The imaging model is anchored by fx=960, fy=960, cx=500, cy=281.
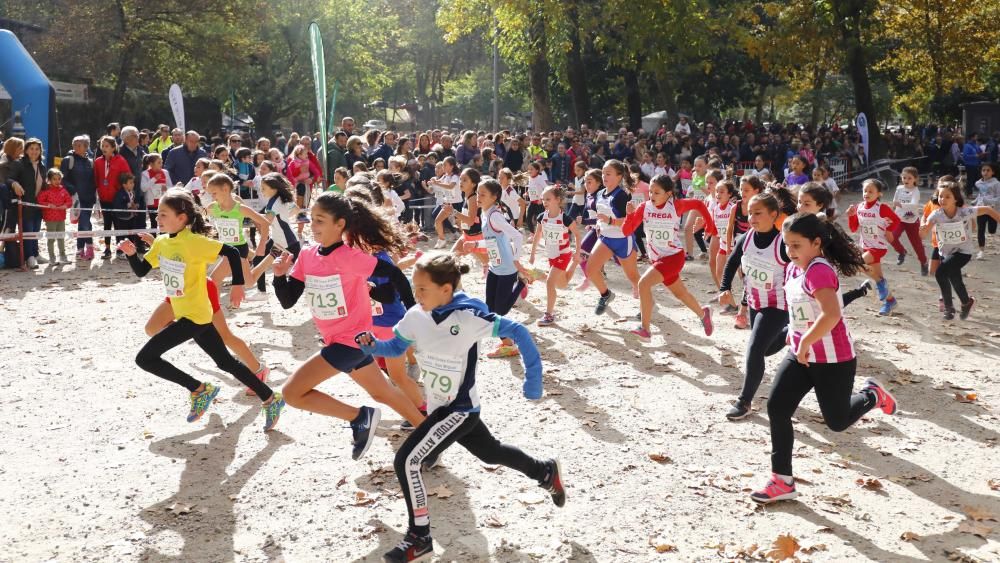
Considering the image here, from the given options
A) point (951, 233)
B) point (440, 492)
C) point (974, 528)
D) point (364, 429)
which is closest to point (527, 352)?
point (440, 492)

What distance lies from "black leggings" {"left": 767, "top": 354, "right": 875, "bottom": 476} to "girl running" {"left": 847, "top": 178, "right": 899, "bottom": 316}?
219 inches

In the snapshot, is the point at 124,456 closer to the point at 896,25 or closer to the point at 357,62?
the point at 896,25

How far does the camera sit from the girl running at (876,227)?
10633 millimetres

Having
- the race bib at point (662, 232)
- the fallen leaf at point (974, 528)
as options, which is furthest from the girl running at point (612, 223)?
the fallen leaf at point (974, 528)

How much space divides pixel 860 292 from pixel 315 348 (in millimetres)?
5061

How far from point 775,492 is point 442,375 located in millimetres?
2106

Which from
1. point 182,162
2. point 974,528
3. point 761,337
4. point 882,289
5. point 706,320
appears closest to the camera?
point 974,528

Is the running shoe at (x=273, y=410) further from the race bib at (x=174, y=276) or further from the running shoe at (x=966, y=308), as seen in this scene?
the running shoe at (x=966, y=308)

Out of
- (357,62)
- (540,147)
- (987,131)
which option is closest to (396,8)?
(357,62)

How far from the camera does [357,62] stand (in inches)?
2028

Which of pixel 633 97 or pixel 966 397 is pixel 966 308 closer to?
pixel 966 397

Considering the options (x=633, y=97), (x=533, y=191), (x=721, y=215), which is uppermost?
(x=633, y=97)

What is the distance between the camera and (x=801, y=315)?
5531mm

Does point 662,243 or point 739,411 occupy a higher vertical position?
point 662,243
